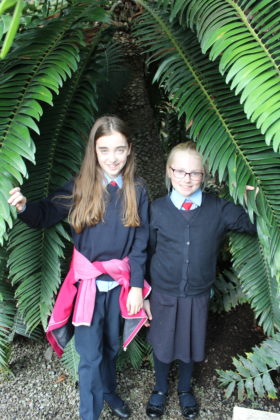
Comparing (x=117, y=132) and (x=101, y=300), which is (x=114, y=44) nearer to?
(x=117, y=132)

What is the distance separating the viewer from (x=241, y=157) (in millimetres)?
1656

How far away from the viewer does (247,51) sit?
57.4 inches

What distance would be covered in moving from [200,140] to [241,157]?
0.16 metres

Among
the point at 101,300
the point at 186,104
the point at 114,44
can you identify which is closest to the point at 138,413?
the point at 101,300

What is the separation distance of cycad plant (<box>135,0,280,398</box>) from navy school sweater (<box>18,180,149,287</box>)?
36 centimetres

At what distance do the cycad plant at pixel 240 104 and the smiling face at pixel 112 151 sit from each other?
0.25 meters

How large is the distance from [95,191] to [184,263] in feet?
1.44

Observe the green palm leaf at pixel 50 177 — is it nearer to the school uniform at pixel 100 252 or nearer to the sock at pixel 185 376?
the school uniform at pixel 100 252

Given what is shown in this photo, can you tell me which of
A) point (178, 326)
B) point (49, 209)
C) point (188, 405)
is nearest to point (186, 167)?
point (49, 209)

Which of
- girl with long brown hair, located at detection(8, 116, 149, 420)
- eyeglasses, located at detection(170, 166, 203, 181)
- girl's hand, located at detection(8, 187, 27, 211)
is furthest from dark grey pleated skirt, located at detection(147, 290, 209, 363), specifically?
girl's hand, located at detection(8, 187, 27, 211)

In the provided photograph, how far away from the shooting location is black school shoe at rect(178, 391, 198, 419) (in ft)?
6.68

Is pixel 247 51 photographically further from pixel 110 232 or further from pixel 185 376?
pixel 185 376

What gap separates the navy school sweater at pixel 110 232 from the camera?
5.54 ft

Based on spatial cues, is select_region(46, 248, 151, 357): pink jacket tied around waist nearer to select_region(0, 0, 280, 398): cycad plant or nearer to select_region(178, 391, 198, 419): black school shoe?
select_region(0, 0, 280, 398): cycad plant
